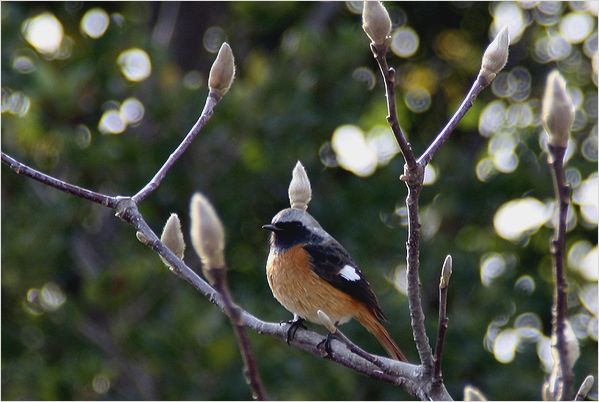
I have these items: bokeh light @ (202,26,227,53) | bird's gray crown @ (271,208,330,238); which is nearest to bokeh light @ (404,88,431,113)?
bokeh light @ (202,26,227,53)

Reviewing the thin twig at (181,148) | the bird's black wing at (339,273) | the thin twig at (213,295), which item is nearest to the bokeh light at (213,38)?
the bird's black wing at (339,273)

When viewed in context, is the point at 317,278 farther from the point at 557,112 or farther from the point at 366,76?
the point at 366,76

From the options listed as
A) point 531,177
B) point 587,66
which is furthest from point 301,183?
point 587,66

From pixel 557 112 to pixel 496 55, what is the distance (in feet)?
2.55

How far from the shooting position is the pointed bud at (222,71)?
9.47 ft

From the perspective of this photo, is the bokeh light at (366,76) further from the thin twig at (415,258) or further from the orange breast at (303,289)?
the thin twig at (415,258)

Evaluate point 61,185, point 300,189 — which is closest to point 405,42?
point 300,189

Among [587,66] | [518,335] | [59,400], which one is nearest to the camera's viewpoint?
[59,400]

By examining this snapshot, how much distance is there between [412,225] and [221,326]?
23.9 feet

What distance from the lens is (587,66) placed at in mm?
11969

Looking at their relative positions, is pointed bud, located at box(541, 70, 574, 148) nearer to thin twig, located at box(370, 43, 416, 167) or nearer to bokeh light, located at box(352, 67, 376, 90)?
thin twig, located at box(370, 43, 416, 167)

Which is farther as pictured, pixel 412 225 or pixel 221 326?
pixel 221 326

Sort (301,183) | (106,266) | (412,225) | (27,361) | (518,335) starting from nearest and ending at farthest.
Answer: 1. (412,225)
2. (301,183)
3. (27,361)
4. (106,266)
5. (518,335)

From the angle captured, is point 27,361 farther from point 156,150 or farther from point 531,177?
point 531,177
